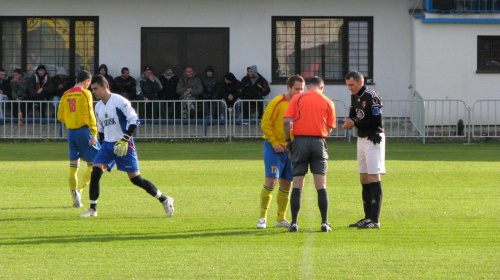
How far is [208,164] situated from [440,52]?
35.3 ft

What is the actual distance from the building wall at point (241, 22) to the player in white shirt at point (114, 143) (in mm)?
16412

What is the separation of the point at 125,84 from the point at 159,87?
0.99 m

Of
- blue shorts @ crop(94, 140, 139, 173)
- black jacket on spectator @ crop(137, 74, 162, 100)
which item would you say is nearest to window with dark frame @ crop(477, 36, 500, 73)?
black jacket on spectator @ crop(137, 74, 162, 100)

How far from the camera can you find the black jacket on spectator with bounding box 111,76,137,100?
26750mm

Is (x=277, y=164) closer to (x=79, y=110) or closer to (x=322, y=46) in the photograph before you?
(x=79, y=110)

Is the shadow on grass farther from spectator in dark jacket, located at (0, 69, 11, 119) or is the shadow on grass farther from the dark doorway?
the dark doorway

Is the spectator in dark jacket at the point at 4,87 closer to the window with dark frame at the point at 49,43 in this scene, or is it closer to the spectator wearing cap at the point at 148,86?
the window with dark frame at the point at 49,43

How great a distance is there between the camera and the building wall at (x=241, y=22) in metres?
28.2

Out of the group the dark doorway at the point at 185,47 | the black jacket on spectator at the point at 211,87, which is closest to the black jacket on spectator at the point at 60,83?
the dark doorway at the point at 185,47

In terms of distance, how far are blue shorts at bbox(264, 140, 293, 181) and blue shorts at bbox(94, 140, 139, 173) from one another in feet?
5.83

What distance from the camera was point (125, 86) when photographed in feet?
88.0

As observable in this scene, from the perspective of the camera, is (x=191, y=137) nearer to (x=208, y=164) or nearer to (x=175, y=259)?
(x=208, y=164)

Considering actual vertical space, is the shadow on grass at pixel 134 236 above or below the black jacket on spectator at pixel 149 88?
below

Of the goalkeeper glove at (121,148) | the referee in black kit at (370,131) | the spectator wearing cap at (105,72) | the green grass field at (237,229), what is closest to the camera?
the green grass field at (237,229)
